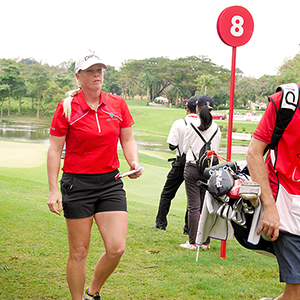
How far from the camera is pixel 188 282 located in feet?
12.9

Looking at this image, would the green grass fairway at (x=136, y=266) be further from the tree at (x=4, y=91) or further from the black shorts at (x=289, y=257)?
the tree at (x=4, y=91)

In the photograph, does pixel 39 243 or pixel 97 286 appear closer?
pixel 97 286

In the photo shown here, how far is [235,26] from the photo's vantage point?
461 cm

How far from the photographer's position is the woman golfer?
3078 mm

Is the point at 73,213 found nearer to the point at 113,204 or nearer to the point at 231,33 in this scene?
the point at 113,204

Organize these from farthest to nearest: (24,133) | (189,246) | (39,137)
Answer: (24,133)
(39,137)
(189,246)

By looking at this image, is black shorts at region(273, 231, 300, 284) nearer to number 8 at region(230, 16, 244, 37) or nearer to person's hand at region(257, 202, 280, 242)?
person's hand at region(257, 202, 280, 242)

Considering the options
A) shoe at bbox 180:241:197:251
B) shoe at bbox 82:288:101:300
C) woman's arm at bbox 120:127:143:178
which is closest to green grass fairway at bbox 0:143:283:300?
shoe at bbox 180:241:197:251

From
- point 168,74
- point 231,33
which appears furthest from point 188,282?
point 168,74

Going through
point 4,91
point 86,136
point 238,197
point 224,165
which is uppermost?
point 4,91

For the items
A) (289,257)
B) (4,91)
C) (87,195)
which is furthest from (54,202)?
(4,91)

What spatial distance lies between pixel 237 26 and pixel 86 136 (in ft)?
8.25

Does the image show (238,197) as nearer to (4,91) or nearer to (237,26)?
(237,26)

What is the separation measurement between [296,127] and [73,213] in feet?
5.64
